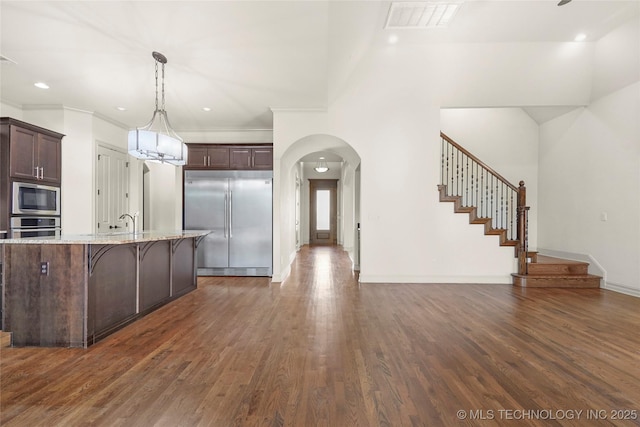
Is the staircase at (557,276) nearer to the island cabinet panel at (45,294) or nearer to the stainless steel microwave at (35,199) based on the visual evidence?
the island cabinet panel at (45,294)

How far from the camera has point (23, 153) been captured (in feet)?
14.3

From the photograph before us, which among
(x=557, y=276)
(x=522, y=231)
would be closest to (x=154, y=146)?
(x=522, y=231)

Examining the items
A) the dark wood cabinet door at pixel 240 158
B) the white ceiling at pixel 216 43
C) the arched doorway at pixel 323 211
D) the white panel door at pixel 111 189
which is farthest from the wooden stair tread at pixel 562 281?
the arched doorway at pixel 323 211

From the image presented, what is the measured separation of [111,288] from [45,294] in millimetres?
488

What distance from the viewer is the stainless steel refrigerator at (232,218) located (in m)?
5.80

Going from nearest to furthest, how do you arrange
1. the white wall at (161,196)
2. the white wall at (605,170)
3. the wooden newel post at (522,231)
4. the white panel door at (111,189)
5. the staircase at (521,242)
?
the white wall at (605,170)
the staircase at (521,242)
the wooden newel post at (522,231)
the white panel door at (111,189)
the white wall at (161,196)

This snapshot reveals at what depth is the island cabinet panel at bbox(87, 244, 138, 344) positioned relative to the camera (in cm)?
275

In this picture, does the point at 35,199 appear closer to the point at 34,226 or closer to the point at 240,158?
the point at 34,226

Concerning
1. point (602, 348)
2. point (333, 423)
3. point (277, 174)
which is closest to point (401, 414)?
point (333, 423)

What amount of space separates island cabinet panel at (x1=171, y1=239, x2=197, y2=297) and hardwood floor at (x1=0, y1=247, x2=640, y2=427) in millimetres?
437

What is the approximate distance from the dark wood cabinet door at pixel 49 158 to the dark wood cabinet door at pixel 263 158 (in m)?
3.16

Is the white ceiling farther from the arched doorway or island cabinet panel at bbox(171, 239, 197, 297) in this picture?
the arched doorway

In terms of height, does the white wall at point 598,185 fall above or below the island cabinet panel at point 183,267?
above

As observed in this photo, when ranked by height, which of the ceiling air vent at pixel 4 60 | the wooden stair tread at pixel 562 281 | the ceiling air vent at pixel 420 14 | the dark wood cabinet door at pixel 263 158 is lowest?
the wooden stair tread at pixel 562 281
